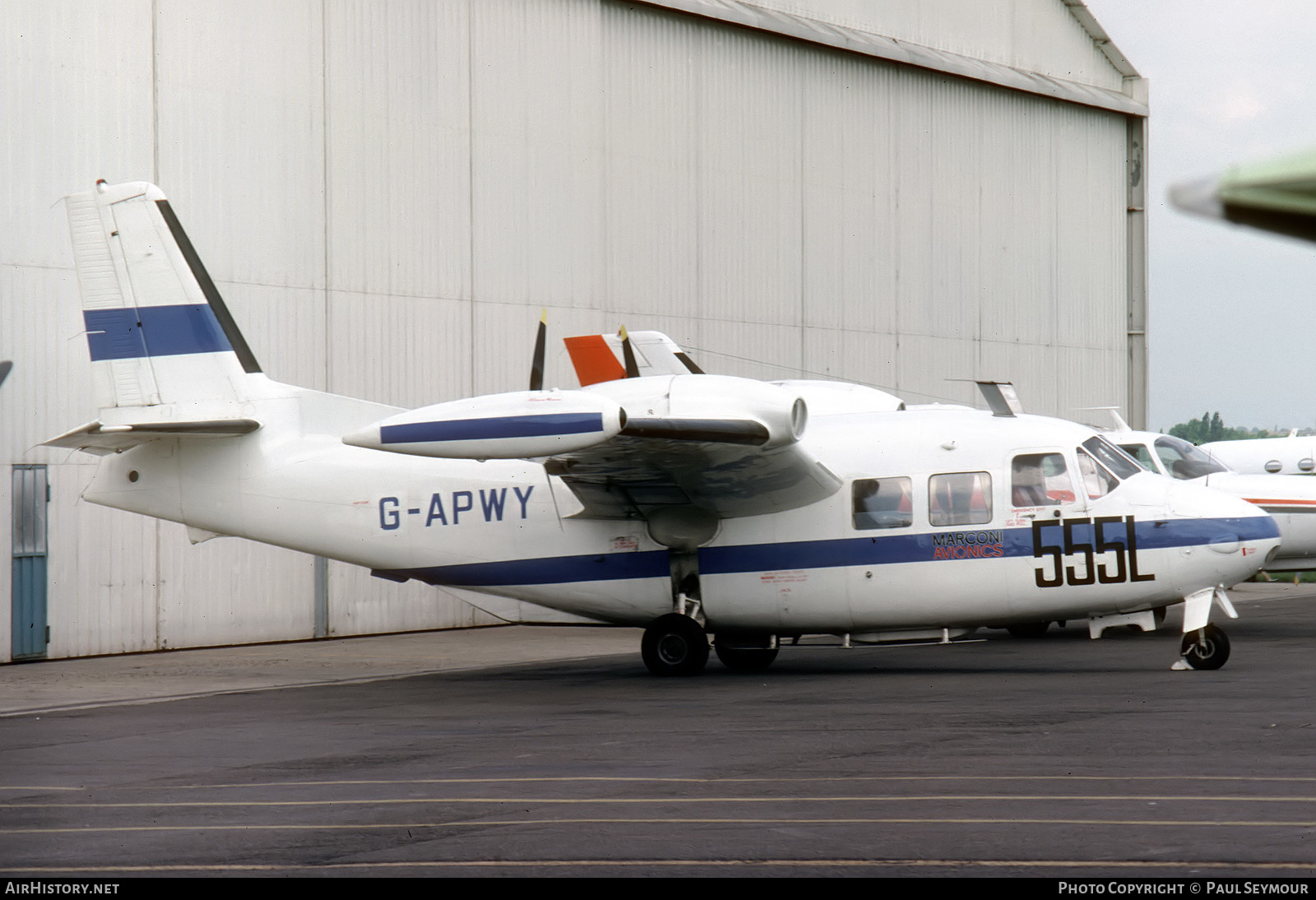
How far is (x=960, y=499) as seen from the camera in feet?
47.3

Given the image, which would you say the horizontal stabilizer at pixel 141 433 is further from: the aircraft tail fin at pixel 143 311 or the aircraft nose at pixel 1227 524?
the aircraft nose at pixel 1227 524

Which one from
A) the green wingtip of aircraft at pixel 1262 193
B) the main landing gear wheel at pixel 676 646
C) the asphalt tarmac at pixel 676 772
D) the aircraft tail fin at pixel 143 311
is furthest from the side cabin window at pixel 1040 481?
the green wingtip of aircraft at pixel 1262 193

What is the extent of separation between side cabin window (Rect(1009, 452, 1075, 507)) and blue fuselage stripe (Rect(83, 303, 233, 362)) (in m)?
8.40

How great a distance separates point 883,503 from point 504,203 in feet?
37.2

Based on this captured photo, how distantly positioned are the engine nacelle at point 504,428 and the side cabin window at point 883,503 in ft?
11.8

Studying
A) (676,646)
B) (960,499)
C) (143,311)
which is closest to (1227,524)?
(960,499)

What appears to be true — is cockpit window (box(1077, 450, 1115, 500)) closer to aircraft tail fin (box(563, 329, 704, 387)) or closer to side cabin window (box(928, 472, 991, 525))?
side cabin window (box(928, 472, 991, 525))

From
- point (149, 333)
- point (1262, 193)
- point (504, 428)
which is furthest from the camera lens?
point (149, 333)

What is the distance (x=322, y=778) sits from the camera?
9.03 meters

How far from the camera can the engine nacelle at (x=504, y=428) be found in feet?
39.1

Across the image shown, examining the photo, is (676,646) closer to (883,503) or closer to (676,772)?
(883,503)

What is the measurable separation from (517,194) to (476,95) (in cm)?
172

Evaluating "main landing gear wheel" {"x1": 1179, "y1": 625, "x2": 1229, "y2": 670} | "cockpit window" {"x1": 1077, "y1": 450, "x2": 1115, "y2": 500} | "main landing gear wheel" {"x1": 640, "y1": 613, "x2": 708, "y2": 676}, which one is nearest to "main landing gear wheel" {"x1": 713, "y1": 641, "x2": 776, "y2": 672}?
"main landing gear wheel" {"x1": 640, "y1": 613, "x2": 708, "y2": 676}

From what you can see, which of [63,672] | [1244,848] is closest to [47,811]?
[1244,848]
